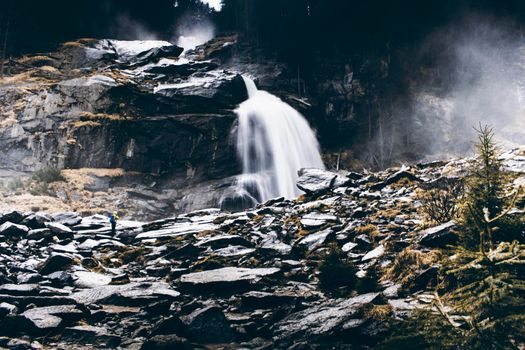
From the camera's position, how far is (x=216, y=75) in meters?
40.8

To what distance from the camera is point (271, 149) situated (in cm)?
3747

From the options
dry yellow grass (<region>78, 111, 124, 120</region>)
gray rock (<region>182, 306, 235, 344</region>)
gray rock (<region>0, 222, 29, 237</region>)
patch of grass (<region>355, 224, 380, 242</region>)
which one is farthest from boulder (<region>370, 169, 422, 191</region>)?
dry yellow grass (<region>78, 111, 124, 120</region>)

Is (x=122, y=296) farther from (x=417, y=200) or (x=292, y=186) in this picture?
(x=292, y=186)

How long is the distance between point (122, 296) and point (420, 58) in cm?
4760

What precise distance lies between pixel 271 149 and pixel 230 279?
2610 centimetres

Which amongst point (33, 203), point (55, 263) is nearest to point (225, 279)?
point (55, 263)

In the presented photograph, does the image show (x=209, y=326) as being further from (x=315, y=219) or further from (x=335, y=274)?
(x=315, y=219)

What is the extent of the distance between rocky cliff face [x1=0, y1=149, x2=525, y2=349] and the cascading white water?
49.9 ft

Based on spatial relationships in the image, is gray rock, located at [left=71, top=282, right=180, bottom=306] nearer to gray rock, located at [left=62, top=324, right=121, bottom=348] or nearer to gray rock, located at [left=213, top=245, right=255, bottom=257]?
gray rock, located at [left=62, top=324, right=121, bottom=348]

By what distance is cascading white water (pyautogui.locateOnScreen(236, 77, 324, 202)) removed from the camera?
35.1 meters

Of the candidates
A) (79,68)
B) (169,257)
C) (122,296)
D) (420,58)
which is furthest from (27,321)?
(420,58)

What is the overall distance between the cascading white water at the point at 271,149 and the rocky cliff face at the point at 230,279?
1522 centimetres

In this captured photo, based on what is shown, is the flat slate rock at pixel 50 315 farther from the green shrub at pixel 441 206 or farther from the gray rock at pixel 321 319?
the green shrub at pixel 441 206

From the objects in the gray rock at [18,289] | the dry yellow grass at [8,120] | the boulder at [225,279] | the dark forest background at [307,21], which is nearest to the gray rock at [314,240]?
the boulder at [225,279]
